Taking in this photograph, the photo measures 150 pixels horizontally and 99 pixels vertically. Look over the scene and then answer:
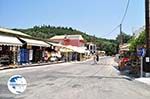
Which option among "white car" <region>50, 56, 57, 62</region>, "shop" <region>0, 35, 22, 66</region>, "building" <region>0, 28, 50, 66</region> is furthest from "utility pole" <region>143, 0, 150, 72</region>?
"white car" <region>50, 56, 57, 62</region>

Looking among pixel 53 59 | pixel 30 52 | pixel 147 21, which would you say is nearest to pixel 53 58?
pixel 53 59

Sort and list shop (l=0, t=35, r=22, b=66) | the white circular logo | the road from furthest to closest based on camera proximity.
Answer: shop (l=0, t=35, r=22, b=66) < the road < the white circular logo

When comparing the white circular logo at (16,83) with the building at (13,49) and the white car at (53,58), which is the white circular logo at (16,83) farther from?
the white car at (53,58)

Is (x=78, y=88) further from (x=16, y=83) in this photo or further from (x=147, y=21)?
(x=147, y=21)

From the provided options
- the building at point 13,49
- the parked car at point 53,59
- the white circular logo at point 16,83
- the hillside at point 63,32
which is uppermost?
the hillside at point 63,32

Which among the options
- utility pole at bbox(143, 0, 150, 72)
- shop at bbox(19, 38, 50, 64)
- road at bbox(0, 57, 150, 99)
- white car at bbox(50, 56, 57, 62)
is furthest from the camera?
white car at bbox(50, 56, 57, 62)

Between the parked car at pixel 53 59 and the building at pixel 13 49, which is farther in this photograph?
the parked car at pixel 53 59

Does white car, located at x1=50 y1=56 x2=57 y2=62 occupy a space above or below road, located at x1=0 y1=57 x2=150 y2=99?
above

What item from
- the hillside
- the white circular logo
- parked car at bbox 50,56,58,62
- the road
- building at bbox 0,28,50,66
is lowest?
the road

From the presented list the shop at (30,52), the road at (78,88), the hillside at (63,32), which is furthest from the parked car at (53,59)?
the hillside at (63,32)

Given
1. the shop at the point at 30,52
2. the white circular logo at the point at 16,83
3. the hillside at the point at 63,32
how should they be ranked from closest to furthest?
the white circular logo at the point at 16,83, the shop at the point at 30,52, the hillside at the point at 63,32

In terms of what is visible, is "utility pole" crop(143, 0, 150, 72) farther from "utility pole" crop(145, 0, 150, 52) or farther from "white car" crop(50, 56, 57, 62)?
"white car" crop(50, 56, 57, 62)

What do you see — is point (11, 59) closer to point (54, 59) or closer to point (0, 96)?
point (54, 59)

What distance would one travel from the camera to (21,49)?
44344 millimetres
